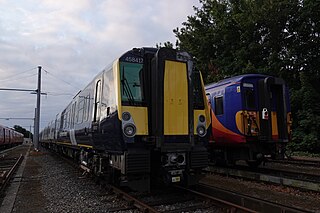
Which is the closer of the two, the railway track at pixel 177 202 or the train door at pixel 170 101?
the railway track at pixel 177 202

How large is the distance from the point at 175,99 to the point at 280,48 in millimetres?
17039

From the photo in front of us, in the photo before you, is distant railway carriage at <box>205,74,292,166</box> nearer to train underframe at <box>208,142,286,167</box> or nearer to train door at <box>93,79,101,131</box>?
train underframe at <box>208,142,286,167</box>

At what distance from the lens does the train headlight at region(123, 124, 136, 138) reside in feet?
20.8

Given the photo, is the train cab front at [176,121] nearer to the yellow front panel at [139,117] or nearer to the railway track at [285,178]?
the yellow front panel at [139,117]

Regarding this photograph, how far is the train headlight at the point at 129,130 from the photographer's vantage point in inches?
249

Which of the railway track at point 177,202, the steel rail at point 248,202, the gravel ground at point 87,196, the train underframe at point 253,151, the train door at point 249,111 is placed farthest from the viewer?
the train underframe at point 253,151

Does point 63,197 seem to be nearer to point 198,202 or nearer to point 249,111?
point 198,202

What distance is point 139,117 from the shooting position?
6.58 meters

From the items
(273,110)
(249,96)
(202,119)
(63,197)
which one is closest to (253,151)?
(273,110)

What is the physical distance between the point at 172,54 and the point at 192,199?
125 inches

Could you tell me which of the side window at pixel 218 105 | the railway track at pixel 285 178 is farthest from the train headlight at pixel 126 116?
the side window at pixel 218 105

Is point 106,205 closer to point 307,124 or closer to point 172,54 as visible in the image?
point 172,54

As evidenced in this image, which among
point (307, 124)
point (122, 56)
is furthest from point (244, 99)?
point (307, 124)

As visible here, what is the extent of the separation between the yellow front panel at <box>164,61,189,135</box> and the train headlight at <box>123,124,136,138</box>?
649mm
